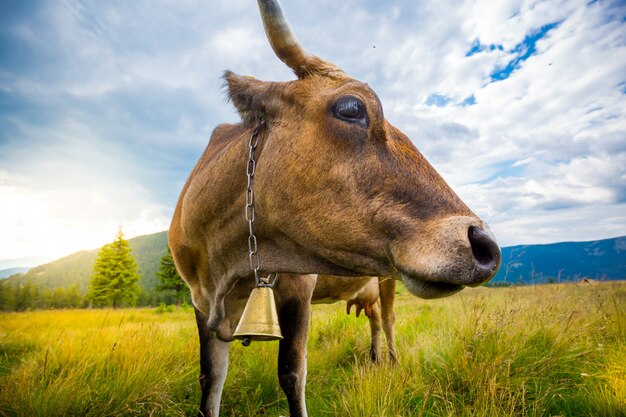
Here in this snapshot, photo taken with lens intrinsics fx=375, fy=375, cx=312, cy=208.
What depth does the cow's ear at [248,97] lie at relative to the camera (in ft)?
8.54

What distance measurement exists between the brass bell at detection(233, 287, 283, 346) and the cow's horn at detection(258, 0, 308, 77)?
60.3 inches

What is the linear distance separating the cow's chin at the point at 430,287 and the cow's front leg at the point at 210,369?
8.65 ft

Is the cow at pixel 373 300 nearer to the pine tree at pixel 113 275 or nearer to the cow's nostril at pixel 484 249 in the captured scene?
the cow's nostril at pixel 484 249

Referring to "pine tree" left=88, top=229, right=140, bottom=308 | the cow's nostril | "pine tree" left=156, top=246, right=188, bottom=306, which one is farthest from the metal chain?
"pine tree" left=88, top=229, right=140, bottom=308

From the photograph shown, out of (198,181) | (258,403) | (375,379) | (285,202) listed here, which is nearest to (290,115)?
(285,202)

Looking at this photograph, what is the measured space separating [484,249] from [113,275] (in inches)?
2130

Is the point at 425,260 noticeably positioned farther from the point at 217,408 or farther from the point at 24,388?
the point at 24,388

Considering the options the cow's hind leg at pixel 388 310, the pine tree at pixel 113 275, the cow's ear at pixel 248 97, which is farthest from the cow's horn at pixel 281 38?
the pine tree at pixel 113 275

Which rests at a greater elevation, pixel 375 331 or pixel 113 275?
pixel 113 275

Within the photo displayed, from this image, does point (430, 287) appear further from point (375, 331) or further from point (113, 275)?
point (113, 275)

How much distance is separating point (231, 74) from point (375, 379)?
3.02 meters

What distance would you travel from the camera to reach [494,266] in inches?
68.9

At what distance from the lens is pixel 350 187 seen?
2.15 metres

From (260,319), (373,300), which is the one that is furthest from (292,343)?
(373,300)
